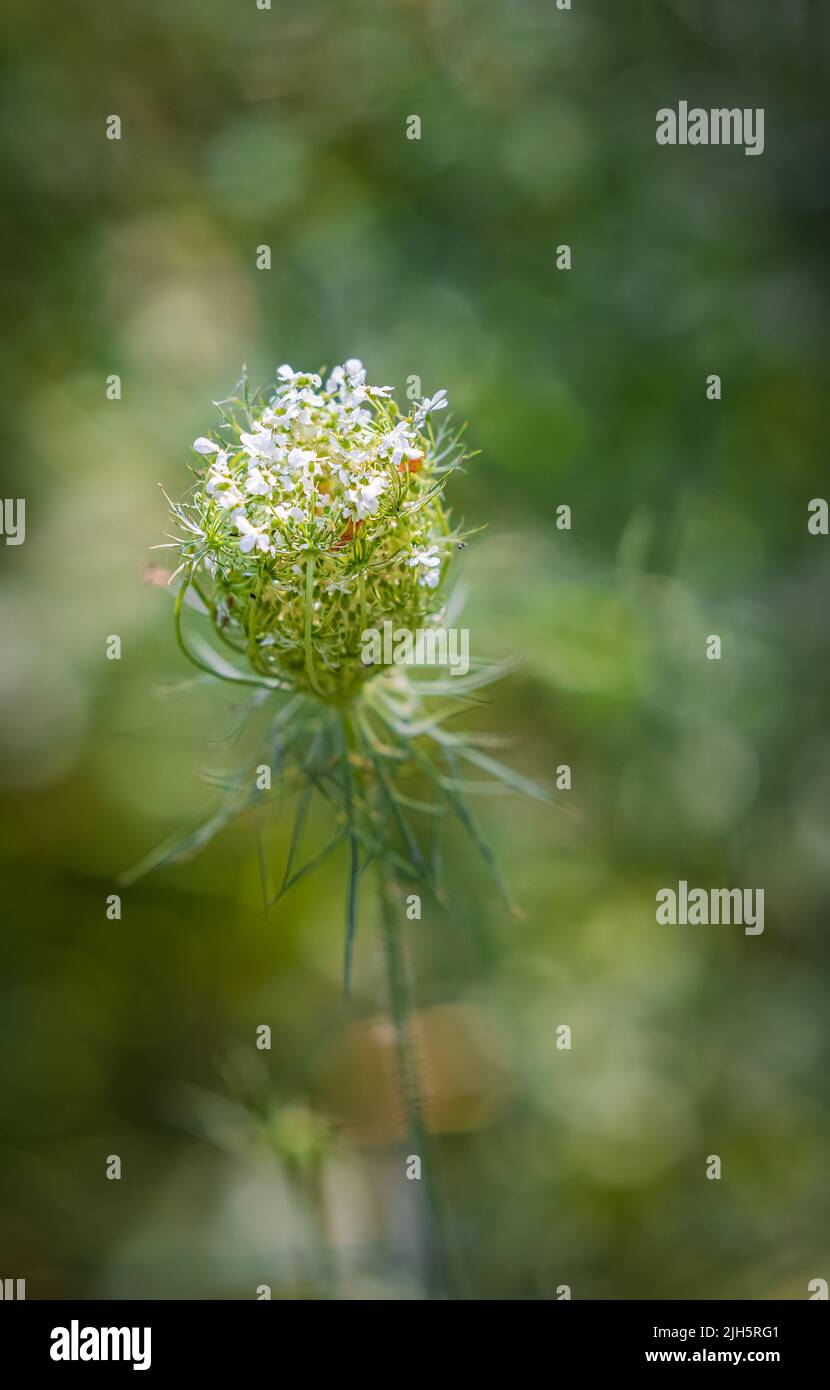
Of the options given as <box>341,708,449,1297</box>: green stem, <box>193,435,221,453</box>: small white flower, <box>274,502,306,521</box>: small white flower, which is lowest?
<box>341,708,449,1297</box>: green stem

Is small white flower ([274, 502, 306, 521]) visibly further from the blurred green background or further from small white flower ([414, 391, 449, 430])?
the blurred green background

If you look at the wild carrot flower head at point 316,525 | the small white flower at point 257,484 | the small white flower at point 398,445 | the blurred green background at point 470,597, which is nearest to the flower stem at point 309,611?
the wild carrot flower head at point 316,525

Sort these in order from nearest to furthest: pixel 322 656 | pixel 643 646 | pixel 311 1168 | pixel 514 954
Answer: pixel 322 656, pixel 311 1168, pixel 643 646, pixel 514 954

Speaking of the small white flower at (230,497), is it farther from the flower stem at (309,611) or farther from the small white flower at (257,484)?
the flower stem at (309,611)

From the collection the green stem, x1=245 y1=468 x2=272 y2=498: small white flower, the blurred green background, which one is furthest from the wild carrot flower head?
the blurred green background

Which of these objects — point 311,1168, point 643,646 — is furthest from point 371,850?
point 643,646

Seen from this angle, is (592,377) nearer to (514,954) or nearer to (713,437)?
(713,437)
